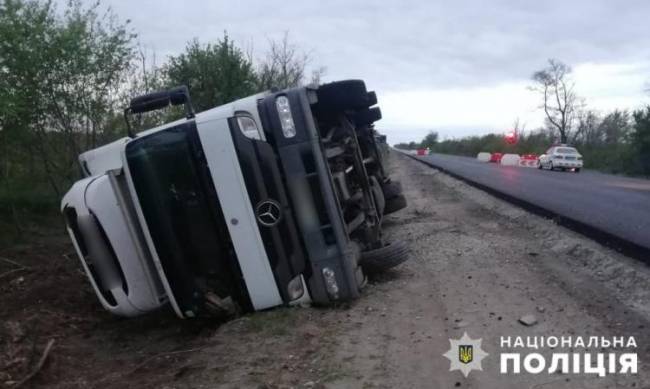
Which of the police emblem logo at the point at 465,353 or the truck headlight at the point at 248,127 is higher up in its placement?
the truck headlight at the point at 248,127

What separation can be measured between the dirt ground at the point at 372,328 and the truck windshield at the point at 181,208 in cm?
60

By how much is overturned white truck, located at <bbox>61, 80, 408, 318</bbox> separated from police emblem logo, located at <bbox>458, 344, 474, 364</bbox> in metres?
1.39

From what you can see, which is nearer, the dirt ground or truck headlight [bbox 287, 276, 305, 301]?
the dirt ground

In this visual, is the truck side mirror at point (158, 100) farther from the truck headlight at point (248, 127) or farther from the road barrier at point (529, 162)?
the road barrier at point (529, 162)

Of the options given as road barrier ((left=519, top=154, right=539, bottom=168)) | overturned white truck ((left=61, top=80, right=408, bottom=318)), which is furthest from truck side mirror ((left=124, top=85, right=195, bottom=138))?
road barrier ((left=519, top=154, right=539, bottom=168))

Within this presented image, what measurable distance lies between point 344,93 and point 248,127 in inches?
68.9

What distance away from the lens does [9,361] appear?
548cm

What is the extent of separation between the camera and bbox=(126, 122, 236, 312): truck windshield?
17.7 feet

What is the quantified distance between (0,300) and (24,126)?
3835 mm

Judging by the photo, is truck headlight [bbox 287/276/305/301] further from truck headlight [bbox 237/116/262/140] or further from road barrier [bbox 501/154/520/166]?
road barrier [bbox 501/154/520/166]

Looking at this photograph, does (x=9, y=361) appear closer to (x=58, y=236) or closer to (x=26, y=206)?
(x=58, y=236)

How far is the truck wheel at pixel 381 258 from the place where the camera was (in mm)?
6676

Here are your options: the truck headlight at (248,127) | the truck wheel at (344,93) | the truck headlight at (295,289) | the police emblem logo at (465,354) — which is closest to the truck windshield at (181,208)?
the truck headlight at (248,127)

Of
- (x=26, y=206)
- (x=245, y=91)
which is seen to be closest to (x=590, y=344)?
(x=26, y=206)
